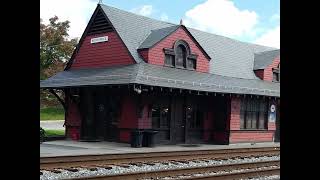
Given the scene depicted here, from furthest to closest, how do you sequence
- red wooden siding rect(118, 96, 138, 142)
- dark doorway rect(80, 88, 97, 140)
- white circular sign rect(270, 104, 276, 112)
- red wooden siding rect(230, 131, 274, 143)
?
1. white circular sign rect(270, 104, 276, 112)
2. red wooden siding rect(230, 131, 274, 143)
3. dark doorway rect(80, 88, 97, 140)
4. red wooden siding rect(118, 96, 138, 142)

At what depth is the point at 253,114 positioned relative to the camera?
25.8 m

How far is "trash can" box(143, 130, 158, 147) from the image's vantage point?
66.1ft

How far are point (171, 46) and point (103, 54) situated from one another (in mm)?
3723

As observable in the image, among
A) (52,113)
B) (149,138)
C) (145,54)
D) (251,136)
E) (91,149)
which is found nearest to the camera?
(91,149)

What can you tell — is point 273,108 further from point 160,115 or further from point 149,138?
point 149,138

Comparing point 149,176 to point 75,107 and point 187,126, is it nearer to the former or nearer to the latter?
point 187,126

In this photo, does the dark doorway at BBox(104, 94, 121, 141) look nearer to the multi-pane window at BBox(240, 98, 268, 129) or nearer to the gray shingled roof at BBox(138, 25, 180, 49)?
the gray shingled roof at BBox(138, 25, 180, 49)

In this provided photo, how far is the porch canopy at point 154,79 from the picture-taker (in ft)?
66.1

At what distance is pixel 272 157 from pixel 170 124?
568cm

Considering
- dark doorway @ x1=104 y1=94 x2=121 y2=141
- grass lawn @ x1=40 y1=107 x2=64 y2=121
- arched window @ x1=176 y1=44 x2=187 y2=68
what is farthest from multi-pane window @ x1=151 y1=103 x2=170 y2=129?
grass lawn @ x1=40 y1=107 x2=64 y2=121

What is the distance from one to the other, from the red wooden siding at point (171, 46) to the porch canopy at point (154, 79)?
1.47 feet

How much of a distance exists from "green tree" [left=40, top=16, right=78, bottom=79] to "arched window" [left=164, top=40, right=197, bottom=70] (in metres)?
24.1

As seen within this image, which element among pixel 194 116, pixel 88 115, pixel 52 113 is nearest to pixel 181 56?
pixel 194 116
